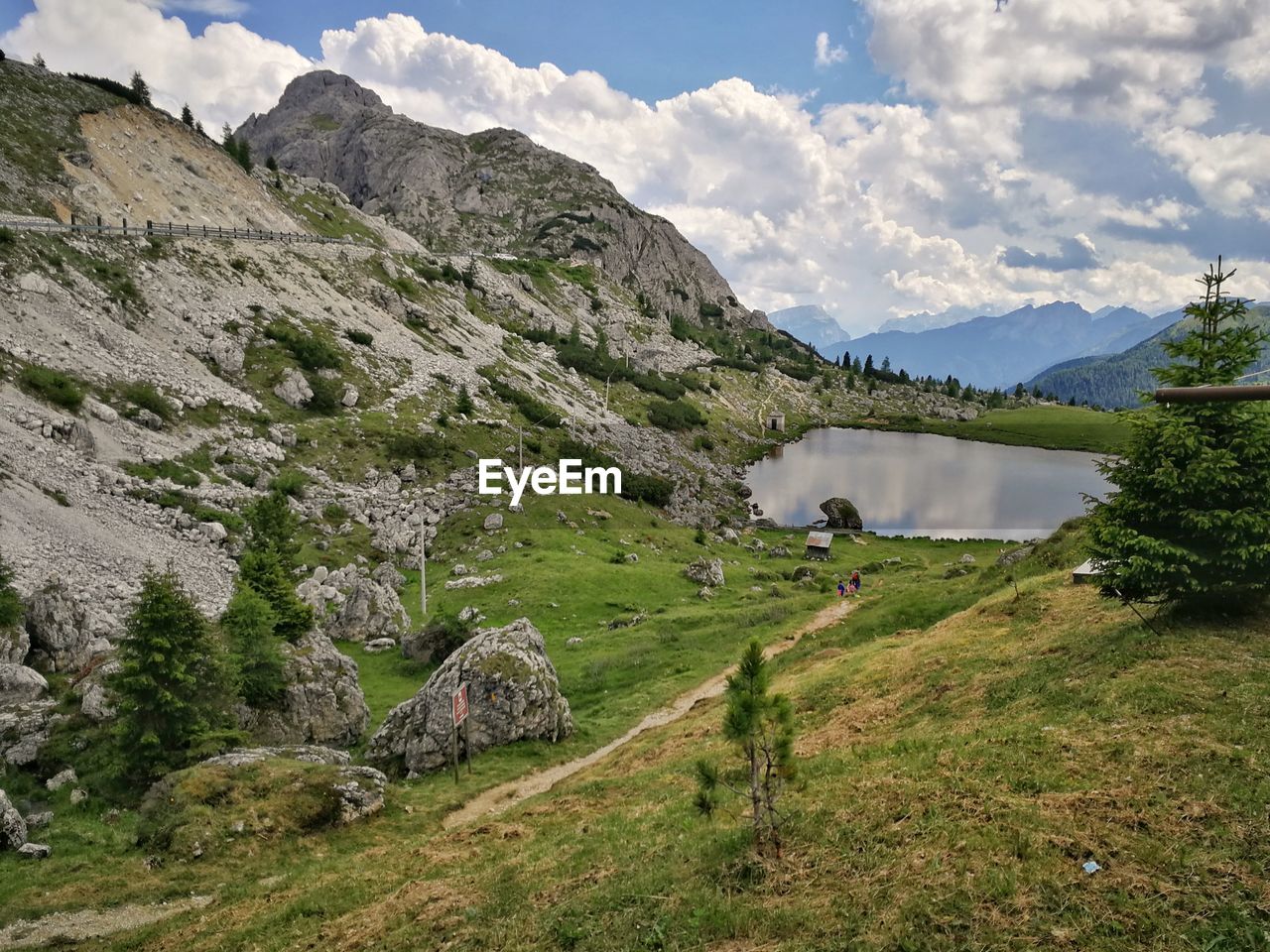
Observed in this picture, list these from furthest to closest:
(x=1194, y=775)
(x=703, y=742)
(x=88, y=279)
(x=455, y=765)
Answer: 1. (x=88, y=279)
2. (x=455, y=765)
3. (x=703, y=742)
4. (x=1194, y=775)

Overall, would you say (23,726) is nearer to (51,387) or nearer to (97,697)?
(97,697)

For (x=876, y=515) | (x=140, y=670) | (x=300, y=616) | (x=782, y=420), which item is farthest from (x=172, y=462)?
(x=782, y=420)

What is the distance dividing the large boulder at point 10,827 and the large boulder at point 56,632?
10407 mm

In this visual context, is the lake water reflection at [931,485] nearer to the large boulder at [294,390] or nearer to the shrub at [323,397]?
the shrub at [323,397]

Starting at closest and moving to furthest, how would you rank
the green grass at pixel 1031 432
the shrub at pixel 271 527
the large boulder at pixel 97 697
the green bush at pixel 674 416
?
the large boulder at pixel 97 697 < the shrub at pixel 271 527 < the green bush at pixel 674 416 < the green grass at pixel 1031 432

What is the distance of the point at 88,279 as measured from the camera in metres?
60.7

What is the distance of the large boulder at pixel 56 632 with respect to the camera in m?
26.1

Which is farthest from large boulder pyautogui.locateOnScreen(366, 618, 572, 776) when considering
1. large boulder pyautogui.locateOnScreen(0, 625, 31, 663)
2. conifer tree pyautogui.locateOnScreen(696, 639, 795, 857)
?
conifer tree pyautogui.locateOnScreen(696, 639, 795, 857)

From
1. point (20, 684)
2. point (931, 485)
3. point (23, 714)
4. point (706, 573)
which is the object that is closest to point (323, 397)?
point (706, 573)

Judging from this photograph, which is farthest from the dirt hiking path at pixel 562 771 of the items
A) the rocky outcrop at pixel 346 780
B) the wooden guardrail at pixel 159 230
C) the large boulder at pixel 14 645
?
the wooden guardrail at pixel 159 230

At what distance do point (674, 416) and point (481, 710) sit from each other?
4434 inches

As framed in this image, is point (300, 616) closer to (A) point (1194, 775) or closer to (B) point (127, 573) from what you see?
(B) point (127, 573)

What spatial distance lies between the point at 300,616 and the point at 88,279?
1987 inches

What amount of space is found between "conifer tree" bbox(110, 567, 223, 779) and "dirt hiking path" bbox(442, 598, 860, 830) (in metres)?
8.76
